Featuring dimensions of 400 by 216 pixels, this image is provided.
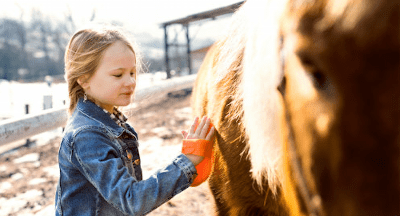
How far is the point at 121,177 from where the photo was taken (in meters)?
0.99

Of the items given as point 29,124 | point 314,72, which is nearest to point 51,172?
point 29,124

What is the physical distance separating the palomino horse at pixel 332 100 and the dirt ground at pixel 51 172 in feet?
2.34

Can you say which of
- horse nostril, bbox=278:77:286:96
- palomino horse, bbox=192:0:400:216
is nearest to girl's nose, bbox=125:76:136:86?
palomino horse, bbox=192:0:400:216

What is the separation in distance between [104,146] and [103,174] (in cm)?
11

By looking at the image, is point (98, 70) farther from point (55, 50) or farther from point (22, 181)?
point (55, 50)

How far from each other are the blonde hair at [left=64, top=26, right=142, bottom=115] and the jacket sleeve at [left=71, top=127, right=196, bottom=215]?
270 mm

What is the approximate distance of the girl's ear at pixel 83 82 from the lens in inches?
46.4

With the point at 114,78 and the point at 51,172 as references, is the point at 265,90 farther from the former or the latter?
the point at 51,172

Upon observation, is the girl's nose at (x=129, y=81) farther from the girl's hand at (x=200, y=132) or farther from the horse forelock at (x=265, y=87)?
the horse forelock at (x=265, y=87)

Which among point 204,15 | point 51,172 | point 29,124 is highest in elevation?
point 204,15

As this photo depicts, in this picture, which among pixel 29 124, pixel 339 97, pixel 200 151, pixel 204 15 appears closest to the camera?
pixel 339 97

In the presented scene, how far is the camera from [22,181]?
3.15 meters

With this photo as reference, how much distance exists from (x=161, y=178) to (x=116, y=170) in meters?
0.16

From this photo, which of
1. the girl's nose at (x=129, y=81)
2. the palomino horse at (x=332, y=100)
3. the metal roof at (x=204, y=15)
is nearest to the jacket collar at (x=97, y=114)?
the girl's nose at (x=129, y=81)
